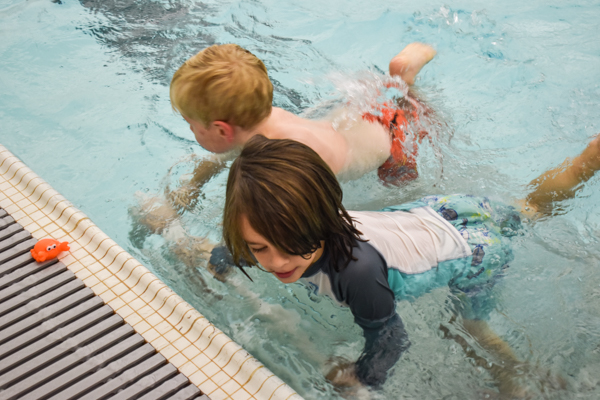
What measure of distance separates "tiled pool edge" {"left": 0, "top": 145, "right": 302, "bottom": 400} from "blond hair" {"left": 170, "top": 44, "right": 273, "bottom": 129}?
669mm

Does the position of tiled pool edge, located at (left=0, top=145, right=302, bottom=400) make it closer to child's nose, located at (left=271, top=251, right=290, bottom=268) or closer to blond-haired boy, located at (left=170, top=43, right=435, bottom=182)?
child's nose, located at (left=271, top=251, right=290, bottom=268)

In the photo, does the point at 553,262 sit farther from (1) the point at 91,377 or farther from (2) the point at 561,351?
(1) the point at 91,377

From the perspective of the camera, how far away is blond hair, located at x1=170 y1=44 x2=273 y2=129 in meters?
2.04

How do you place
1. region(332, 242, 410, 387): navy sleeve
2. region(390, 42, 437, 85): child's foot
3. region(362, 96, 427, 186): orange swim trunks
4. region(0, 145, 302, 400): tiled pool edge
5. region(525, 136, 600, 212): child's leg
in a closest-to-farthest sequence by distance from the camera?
1. region(332, 242, 410, 387): navy sleeve
2. region(0, 145, 302, 400): tiled pool edge
3. region(525, 136, 600, 212): child's leg
4. region(362, 96, 427, 186): orange swim trunks
5. region(390, 42, 437, 85): child's foot

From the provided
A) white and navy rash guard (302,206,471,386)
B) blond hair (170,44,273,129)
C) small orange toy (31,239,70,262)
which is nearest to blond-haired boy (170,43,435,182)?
blond hair (170,44,273,129)

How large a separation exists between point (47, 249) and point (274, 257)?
3.56 ft

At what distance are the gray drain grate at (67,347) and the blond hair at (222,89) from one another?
0.84 metres

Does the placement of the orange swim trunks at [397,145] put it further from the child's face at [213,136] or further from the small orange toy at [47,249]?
the small orange toy at [47,249]

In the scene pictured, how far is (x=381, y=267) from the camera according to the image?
1510mm

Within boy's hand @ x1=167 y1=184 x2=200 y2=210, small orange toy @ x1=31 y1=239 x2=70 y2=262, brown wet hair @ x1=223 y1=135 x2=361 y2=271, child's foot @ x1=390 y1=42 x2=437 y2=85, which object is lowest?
boy's hand @ x1=167 y1=184 x2=200 y2=210

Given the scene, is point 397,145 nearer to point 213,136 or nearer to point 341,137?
point 341,137

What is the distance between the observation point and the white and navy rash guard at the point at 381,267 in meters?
1.49

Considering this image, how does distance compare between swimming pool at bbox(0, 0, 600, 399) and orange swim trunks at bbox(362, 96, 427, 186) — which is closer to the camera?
swimming pool at bbox(0, 0, 600, 399)

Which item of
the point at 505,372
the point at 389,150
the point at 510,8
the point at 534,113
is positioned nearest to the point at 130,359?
the point at 505,372
